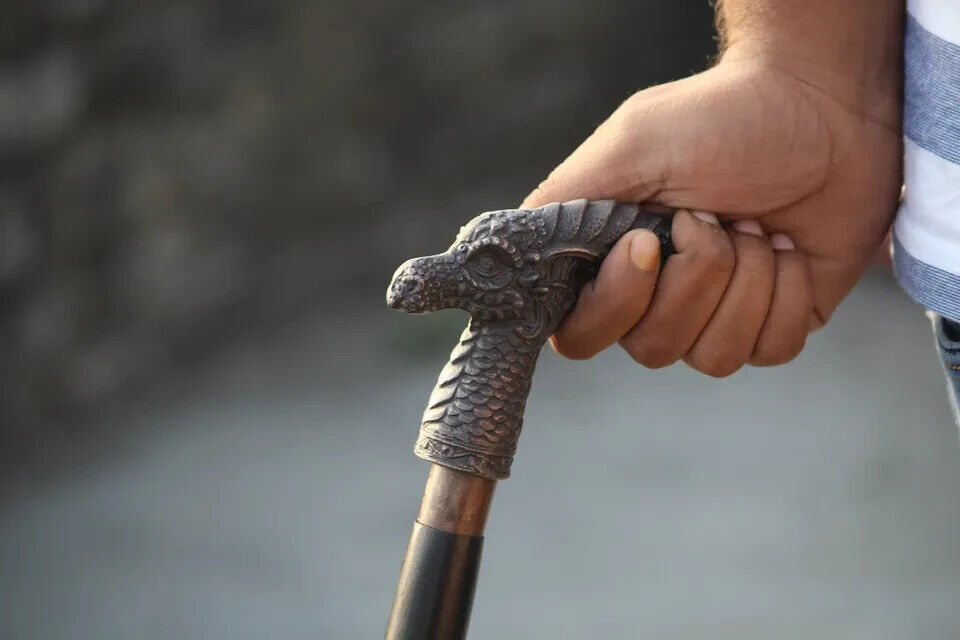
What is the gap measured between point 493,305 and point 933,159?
31 cm

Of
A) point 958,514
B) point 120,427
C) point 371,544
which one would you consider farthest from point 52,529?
point 958,514

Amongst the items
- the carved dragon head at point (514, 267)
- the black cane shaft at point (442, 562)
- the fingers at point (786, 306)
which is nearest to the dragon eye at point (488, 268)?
the carved dragon head at point (514, 267)

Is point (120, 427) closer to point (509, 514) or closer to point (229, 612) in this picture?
point (229, 612)

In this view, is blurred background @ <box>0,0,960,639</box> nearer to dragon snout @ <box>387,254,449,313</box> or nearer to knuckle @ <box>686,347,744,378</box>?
knuckle @ <box>686,347,744,378</box>

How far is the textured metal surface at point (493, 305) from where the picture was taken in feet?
2.75

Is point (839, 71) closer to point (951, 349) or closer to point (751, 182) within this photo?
point (751, 182)

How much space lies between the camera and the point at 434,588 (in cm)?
81

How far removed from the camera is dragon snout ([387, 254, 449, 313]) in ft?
2.74

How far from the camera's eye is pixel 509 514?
7.30 feet

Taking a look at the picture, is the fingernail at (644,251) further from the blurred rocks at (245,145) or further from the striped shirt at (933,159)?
the blurred rocks at (245,145)

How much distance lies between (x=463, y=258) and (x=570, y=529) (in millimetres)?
1407

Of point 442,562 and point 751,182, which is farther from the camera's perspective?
point 751,182

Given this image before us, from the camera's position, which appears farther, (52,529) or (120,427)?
(120,427)

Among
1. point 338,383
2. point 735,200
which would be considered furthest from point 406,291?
point 338,383
